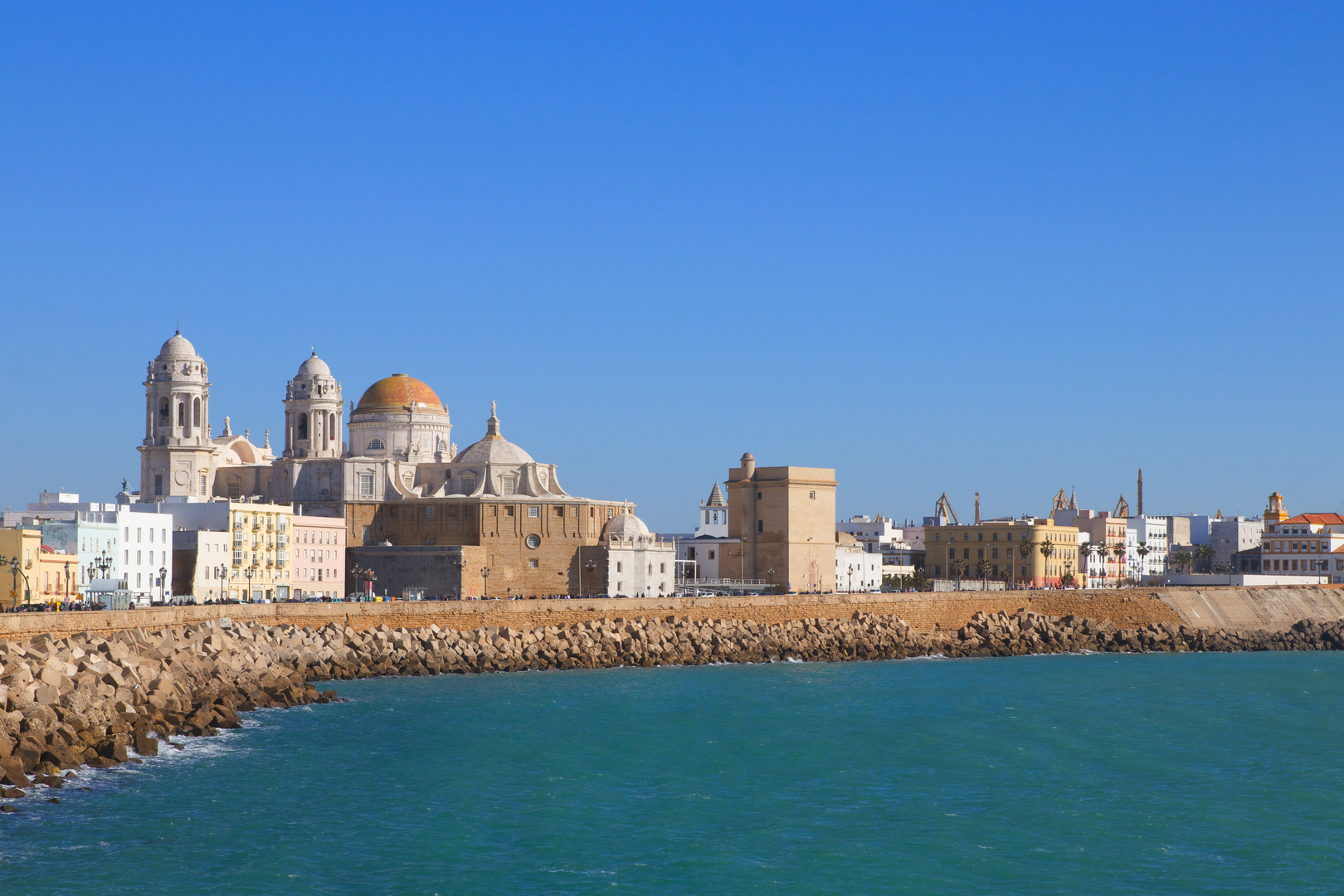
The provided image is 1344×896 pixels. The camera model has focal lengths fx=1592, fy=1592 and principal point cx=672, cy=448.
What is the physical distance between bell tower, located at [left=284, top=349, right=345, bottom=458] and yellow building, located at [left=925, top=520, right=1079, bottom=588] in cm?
4058

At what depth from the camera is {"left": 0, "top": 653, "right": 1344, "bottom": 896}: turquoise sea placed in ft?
74.0

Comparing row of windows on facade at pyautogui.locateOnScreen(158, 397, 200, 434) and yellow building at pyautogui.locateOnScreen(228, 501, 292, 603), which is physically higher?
row of windows on facade at pyautogui.locateOnScreen(158, 397, 200, 434)

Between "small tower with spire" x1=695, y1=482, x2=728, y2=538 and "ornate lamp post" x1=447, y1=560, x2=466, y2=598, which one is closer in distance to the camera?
"ornate lamp post" x1=447, y1=560, x2=466, y2=598

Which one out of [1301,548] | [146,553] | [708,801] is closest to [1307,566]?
[1301,548]

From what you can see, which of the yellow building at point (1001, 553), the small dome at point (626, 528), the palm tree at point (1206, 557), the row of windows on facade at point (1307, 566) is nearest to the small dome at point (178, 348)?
the small dome at point (626, 528)

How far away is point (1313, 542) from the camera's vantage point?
99.7 meters

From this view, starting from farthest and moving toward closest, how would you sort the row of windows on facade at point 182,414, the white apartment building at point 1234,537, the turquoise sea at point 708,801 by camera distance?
1. the white apartment building at point 1234,537
2. the row of windows on facade at point 182,414
3. the turquoise sea at point 708,801

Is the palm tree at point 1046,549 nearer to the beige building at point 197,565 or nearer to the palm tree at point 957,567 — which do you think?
the palm tree at point 957,567

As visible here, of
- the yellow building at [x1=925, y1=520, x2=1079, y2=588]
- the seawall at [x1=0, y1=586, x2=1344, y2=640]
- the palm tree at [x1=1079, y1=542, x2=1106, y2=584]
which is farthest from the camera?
the palm tree at [x1=1079, y1=542, x2=1106, y2=584]

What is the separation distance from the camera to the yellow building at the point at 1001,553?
98000 millimetres

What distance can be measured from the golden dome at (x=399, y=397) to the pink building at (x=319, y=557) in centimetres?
1032

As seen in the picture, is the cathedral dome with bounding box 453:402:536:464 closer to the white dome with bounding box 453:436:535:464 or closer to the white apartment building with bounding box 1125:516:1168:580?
the white dome with bounding box 453:436:535:464

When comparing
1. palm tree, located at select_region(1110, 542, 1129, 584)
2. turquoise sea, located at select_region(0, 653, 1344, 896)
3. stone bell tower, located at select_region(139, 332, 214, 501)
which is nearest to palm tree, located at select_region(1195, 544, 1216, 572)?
palm tree, located at select_region(1110, 542, 1129, 584)

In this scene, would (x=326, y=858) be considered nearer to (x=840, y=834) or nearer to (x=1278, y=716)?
(x=840, y=834)
